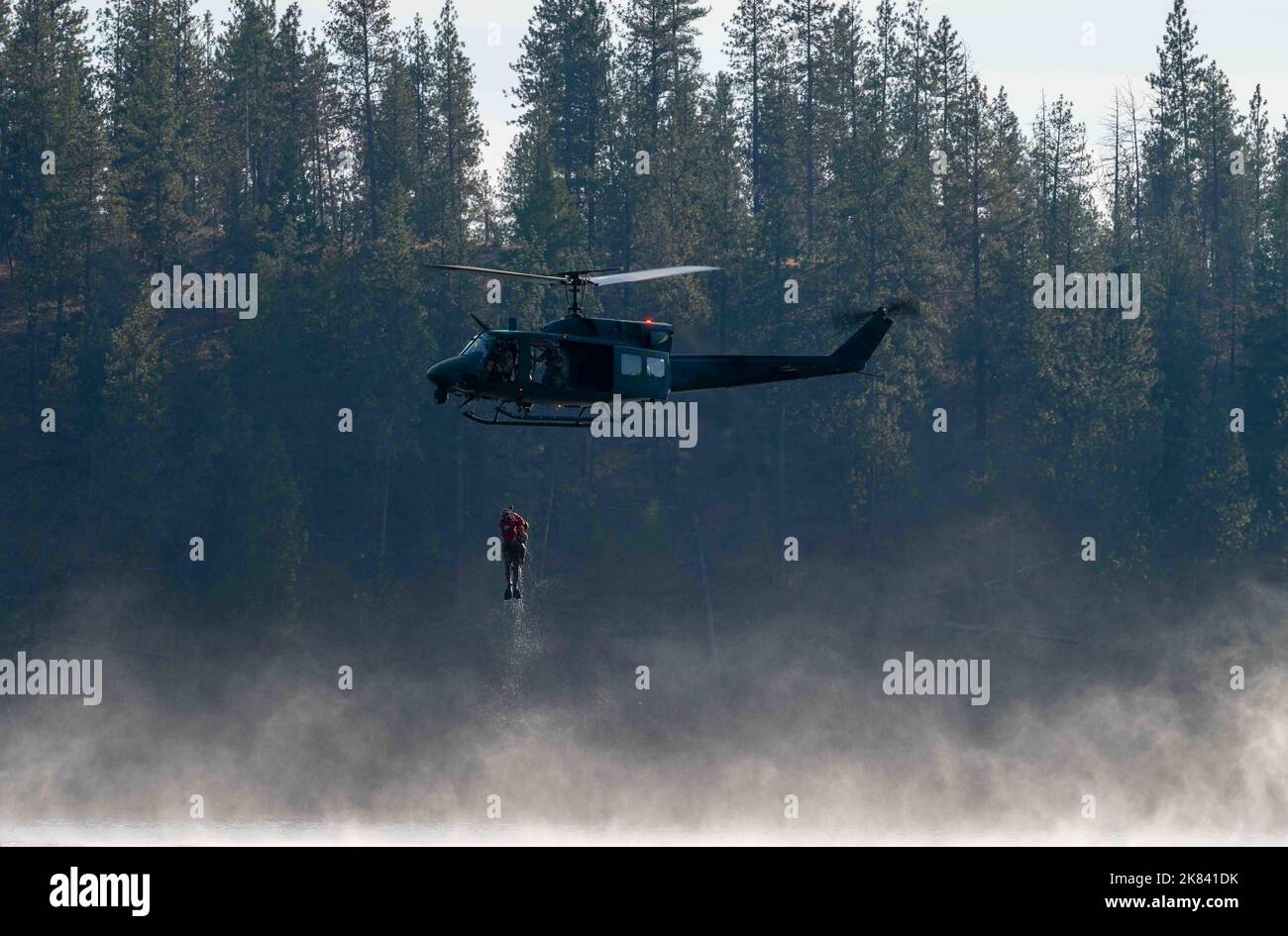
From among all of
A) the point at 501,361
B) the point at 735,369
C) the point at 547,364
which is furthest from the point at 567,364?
the point at 735,369

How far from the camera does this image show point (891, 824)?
8512 cm

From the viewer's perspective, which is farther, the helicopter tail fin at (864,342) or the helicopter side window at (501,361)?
the helicopter tail fin at (864,342)

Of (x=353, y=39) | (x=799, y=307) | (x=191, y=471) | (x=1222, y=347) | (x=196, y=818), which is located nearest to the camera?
(x=196, y=818)

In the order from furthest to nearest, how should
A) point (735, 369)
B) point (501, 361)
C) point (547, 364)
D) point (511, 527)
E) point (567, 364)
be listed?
point (735, 369)
point (511, 527)
point (567, 364)
point (547, 364)
point (501, 361)

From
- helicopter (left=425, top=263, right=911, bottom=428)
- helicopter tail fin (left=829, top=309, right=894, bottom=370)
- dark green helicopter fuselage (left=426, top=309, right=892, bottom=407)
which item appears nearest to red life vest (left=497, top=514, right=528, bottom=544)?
helicopter (left=425, top=263, right=911, bottom=428)

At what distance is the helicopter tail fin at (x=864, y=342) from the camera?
50969mm

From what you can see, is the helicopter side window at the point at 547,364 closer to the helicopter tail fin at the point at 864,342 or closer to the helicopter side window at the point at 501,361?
the helicopter side window at the point at 501,361

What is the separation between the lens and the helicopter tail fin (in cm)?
5097

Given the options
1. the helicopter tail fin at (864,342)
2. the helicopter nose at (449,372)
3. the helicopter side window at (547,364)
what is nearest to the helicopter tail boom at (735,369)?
the helicopter tail fin at (864,342)

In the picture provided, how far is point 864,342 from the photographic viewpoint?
51656mm

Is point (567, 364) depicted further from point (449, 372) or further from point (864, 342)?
point (864, 342)

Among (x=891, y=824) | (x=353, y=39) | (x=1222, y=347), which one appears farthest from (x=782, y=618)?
(x=353, y=39)
